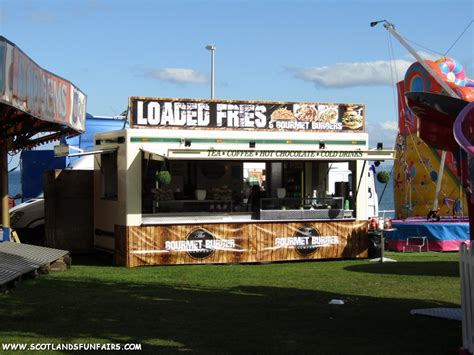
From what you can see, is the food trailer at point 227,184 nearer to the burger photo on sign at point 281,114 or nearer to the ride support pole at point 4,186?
the burger photo on sign at point 281,114

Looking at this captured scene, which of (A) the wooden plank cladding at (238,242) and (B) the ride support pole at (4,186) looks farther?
(A) the wooden plank cladding at (238,242)

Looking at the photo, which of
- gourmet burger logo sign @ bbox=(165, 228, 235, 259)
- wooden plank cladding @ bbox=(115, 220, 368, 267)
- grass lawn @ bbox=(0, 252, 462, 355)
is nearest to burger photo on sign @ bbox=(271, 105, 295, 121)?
wooden plank cladding @ bbox=(115, 220, 368, 267)

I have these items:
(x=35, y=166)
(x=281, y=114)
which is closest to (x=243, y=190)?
(x=281, y=114)

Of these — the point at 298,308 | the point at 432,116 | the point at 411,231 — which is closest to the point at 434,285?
the point at 298,308

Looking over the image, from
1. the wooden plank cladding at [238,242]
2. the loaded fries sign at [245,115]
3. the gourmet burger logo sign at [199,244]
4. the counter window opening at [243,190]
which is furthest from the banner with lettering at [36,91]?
the gourmet burger logo sign at [199,244]

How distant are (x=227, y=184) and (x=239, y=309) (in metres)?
8.70

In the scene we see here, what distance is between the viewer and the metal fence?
7.14 meters

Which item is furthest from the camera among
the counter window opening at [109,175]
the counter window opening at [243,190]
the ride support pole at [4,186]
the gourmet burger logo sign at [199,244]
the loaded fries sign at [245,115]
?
the counter window opening at [109,175]

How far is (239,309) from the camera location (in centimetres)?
1038

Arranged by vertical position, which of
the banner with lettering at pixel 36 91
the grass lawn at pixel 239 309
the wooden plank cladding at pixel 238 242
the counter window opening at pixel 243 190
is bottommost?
the grass lawn at pixel 239 309

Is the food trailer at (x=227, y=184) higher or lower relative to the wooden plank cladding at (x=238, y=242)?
higher

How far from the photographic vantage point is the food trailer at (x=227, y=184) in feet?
55.7

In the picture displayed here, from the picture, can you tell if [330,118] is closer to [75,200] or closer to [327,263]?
[327,263]

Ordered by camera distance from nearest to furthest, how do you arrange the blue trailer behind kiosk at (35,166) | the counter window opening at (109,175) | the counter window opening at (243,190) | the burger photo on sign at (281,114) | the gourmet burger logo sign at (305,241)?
the counter window opening at (243,190) → the counter window opening at (109,175) → the gourmet burger logo sign at (305,241) → the burger photo on sign at (281,114) → the blue trailer behind kiosk at (35,166)
